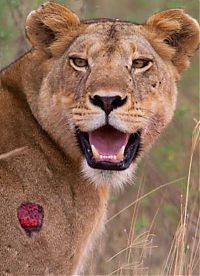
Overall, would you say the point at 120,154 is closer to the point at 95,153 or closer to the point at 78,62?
the point at 95,153

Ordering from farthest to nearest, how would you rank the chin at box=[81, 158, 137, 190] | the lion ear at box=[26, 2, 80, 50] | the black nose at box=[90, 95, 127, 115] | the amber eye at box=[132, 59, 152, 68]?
1. the lion ear at box=[26, 2, 80, 50]
2. the amber eye at box=[132, 59, 152, 68]
3. the chin at box=[81, 158, 137, 190]
4. the black nose at box=[90, 95, 127, 115]

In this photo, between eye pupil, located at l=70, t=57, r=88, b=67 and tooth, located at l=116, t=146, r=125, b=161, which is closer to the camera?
tooth, located at l=116, t=146, r=125, b=161

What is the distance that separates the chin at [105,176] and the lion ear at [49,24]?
73 cm

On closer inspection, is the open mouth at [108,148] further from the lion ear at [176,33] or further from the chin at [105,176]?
the lion ear at [176,33]

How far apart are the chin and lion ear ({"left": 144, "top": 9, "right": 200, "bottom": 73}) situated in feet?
2.55

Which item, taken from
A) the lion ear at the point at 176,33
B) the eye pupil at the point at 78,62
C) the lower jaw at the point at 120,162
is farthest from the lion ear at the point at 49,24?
the lower jaw at the point at 120,162

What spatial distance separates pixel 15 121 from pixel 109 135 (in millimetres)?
526

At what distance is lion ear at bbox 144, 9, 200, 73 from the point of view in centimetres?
575

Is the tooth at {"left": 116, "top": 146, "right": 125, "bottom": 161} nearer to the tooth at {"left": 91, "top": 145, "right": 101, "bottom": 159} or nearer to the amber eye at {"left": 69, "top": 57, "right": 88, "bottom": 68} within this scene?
the tooth at {"left": 91, "top": 145, "right": 101, "bottom": 159}

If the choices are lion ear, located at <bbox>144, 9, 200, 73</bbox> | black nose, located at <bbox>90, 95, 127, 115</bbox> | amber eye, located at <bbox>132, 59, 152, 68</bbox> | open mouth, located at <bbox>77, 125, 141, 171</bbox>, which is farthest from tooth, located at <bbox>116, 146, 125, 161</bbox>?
lion ear, located at <bbox>144, 9, 200, 73</bbox>

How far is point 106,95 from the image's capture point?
5027 millimetres

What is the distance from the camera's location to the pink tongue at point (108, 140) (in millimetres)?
5172

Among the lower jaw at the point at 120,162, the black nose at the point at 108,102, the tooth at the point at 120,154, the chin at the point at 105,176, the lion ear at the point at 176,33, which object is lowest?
the chin at the point at 105,176

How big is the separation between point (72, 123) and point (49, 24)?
63 cm
